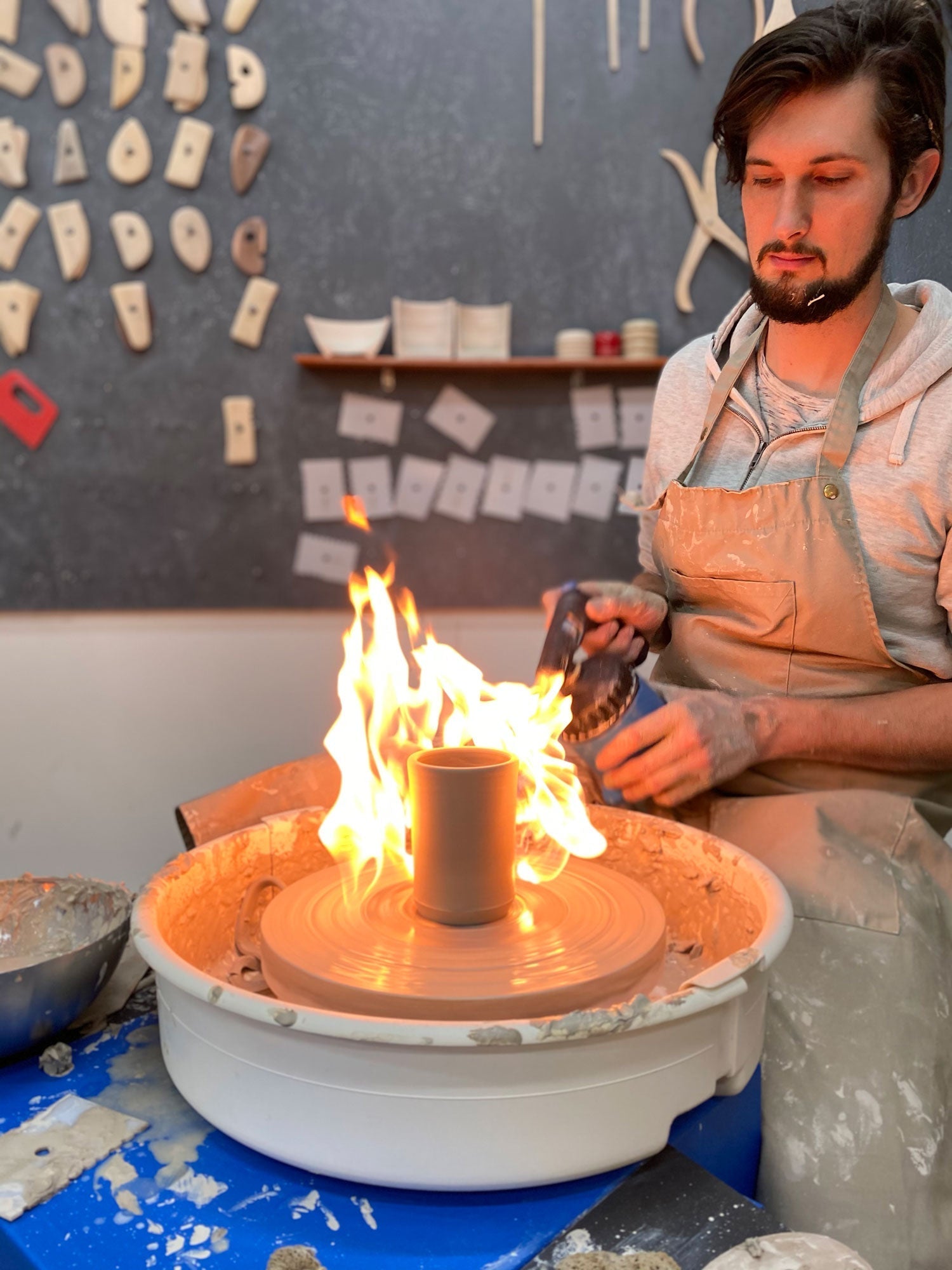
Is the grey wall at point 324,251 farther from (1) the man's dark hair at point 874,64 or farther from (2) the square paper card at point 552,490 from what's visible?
(1) the man's dark hair at point 874,64

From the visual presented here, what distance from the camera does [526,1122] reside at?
76 centimetres

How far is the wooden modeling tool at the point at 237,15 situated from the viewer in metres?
2.90

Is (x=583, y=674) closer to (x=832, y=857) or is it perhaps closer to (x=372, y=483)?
(x=832, y=857)

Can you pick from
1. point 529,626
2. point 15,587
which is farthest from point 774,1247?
point 15,587

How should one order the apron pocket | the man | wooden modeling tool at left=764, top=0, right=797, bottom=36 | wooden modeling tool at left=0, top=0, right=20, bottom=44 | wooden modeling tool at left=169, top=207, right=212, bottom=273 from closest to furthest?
1. the man
2. the apron pocket
3. wooden modeling tool at left=764, top=0, right=797, bottom=36
4. wooden modeling tool at left=0, top=0, right=20, bottom=44
5. wooden modeling tool at left=169, top=207, right=212, bottom=273

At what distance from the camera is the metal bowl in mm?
945

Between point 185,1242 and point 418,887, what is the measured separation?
16.5 inches

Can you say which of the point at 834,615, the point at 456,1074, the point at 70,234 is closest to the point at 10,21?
the point at 70,234

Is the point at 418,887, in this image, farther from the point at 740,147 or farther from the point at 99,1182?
the point at 740,147

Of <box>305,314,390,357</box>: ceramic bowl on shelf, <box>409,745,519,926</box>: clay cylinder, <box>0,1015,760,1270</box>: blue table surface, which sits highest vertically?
<box>305,314,390,357</box>: ceramic bowl on shelf

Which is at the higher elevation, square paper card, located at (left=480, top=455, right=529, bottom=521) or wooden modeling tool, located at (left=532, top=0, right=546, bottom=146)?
wooden modeling tool, located at (left=532, top=0, right=546, bottom=146)

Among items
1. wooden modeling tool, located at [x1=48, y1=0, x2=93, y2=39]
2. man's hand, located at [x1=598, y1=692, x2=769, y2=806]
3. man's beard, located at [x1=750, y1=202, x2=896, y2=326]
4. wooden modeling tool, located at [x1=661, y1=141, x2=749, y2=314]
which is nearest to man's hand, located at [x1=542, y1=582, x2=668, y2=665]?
man's hand, located at [x1=598, y1=692, x2=769, y2=806]

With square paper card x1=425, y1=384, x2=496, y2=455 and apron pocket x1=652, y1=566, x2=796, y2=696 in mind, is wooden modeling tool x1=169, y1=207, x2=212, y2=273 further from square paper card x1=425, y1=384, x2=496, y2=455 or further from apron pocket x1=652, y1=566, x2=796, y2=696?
apron pocket x1=652, y1=566, x2=796, y2=696

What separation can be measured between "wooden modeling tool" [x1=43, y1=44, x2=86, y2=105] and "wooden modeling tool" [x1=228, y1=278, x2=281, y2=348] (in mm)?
752
